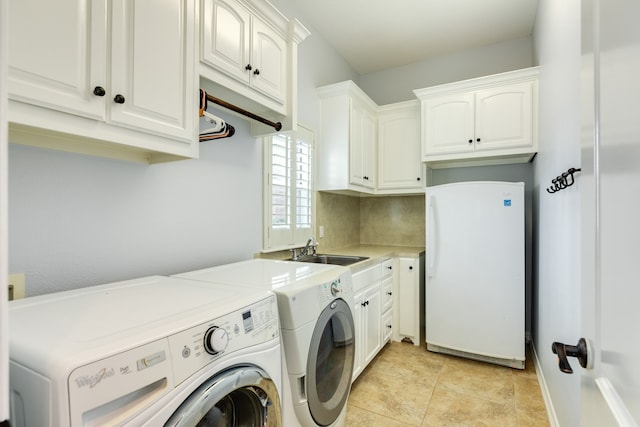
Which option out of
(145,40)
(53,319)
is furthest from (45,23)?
(53,319)

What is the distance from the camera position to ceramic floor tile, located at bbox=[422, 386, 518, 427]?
187 cm

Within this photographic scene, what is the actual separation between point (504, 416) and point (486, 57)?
320cm

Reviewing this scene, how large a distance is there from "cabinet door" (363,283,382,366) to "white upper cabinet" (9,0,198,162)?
1693mm

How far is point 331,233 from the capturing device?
10.5ft

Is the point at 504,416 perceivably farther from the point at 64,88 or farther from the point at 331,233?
the point at 64,88

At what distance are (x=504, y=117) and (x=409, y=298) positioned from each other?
71.2 inches

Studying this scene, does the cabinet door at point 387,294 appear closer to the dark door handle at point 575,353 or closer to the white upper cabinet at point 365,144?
the white upper cabinet at point 365,144

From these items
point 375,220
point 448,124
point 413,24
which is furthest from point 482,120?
point 375,220

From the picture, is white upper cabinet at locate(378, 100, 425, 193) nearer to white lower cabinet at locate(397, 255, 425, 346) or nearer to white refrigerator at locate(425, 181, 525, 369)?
white refrigerator at locate(425, 181, 525, 369)

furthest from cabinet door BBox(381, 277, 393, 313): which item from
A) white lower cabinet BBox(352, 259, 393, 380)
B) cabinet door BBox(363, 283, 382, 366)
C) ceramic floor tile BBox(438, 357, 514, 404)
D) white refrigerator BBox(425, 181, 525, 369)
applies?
ceramic floor tile BBox(438, 357, 514, 404)

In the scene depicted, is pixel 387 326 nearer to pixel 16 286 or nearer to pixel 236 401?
pixel 236 401

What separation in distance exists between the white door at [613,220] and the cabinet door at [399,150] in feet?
8.53

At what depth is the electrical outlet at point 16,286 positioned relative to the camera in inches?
42.3

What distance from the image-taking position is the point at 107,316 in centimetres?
88
